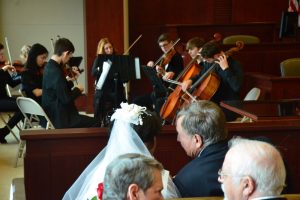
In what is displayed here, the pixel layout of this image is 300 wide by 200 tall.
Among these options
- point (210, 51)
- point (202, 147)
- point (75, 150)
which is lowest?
point (75, 150)

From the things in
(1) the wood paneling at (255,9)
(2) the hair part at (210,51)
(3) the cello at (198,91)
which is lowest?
(3) the cello at (198,91)

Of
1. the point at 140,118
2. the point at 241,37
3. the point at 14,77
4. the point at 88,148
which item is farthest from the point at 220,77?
the point at 241,37

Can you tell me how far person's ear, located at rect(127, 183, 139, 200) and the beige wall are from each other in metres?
6.22

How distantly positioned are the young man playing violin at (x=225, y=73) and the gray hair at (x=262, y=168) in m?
2.62

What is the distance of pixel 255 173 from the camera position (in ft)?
4.99

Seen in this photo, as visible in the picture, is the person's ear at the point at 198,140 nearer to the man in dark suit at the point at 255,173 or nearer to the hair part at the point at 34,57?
the man in dark suit at the point at 255,173

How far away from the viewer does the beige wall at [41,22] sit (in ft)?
25.0

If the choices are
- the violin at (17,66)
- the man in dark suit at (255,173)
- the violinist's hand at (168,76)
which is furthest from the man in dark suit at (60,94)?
the man in dark suit at (255,173)

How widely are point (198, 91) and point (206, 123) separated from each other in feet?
6.79

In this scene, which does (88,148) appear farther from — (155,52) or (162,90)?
(155,52)

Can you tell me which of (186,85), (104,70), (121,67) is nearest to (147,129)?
(186,85)

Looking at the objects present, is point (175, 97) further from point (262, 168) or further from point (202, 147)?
point (262, 168)

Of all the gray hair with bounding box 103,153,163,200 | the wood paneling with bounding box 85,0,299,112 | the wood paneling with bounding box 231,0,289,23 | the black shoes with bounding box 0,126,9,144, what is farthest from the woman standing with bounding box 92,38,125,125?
the gray hair with bounding box 103,153,163,200

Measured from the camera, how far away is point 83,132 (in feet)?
9.78
